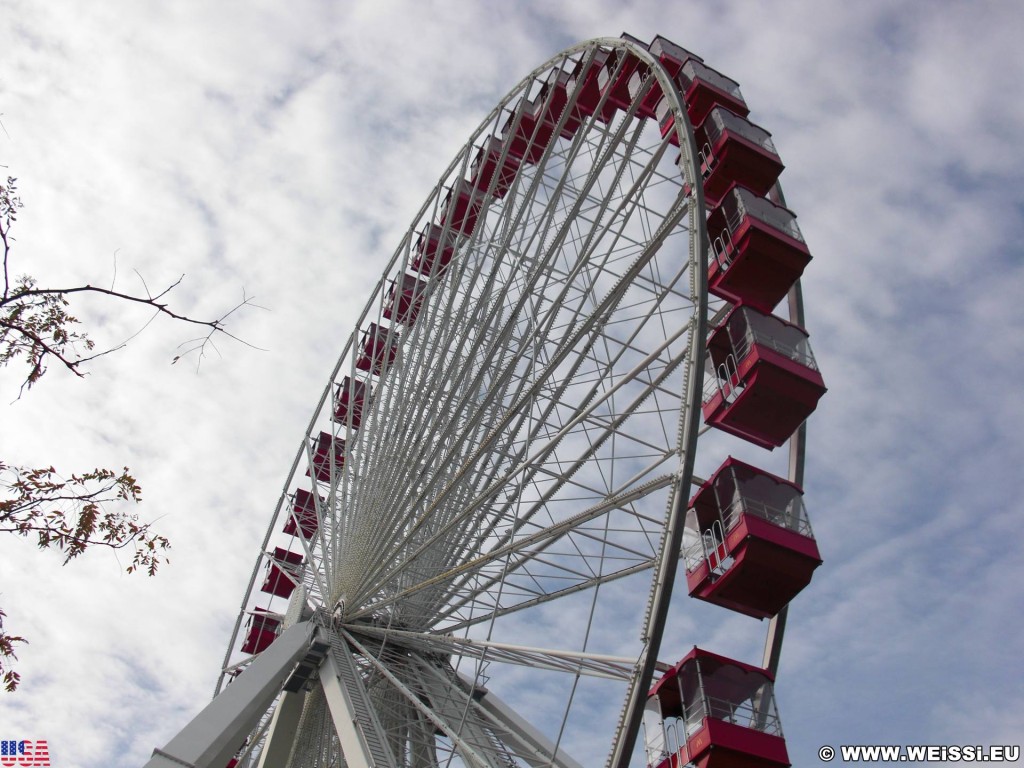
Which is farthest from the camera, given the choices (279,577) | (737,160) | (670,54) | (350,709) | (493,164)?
(279,577)

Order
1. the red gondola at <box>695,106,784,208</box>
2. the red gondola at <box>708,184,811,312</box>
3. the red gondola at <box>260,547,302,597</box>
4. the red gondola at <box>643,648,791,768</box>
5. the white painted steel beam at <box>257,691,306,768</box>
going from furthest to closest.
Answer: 1. the red gondola at <box>260,547,302,597</box>
2. the red gondola at <box>695,106,784,208</box>
3. the white painted steel beam at <box>257,691,306,768</box>
4. the red gondola at <box>708,184,811,312</box>
5. the red gondola at <box>643,648,791,768</box>

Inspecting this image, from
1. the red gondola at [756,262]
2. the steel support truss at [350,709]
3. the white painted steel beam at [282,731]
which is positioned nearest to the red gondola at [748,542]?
the steel support truss at [350,709]

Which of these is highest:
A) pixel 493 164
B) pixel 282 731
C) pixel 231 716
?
pixel 493 164

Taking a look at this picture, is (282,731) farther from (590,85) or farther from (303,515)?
(590,85)

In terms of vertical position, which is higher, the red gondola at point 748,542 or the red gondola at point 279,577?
the red gondola at point 279,577

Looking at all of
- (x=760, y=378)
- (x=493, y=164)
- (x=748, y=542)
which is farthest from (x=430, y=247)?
(x=748, y=542)

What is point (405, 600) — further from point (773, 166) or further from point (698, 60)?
point (698, 60)

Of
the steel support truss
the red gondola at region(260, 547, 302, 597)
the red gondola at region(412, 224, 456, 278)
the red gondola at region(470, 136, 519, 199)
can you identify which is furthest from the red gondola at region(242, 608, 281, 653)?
the red gondola at region(470, 136, 519, 199)

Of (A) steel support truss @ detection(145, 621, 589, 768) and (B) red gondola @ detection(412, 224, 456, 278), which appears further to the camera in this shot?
(B) red gondola @ detection(412, 224, 456, 278)

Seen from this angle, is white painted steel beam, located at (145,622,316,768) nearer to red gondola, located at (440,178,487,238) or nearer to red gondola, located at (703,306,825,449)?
red gondola, located at (703,306,825,449)

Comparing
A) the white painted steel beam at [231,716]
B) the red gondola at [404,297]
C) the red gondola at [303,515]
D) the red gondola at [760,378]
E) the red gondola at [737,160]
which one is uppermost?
the red gondola at [404,297]

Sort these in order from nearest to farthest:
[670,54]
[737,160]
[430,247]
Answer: [737,160] < [670,54] < [430,247]

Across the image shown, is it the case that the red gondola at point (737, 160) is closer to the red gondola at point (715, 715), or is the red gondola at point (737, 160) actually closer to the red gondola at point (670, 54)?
the red gondola at point (670, 54)

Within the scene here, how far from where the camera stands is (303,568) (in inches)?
795
